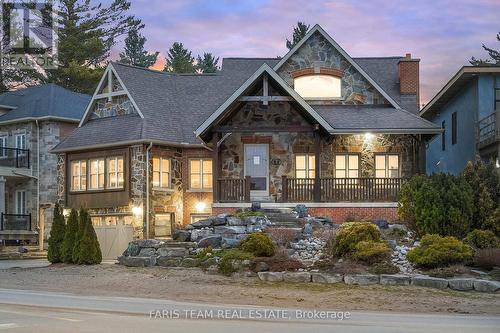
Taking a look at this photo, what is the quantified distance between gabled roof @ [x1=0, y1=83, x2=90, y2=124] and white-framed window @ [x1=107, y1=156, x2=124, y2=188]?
28.1 ft

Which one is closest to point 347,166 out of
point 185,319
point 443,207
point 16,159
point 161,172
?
point 161,172

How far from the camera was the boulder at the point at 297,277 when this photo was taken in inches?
832

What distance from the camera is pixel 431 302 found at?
18.1m

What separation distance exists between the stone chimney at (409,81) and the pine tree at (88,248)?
1625 cm

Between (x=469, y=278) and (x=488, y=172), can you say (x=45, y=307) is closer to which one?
(x=469, y=278)

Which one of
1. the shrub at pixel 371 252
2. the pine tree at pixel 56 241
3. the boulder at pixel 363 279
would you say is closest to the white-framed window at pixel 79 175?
the pine tree at pixel 56 241

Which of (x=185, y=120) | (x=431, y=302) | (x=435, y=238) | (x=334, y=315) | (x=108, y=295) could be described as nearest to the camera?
Result: (x=334, y=315)

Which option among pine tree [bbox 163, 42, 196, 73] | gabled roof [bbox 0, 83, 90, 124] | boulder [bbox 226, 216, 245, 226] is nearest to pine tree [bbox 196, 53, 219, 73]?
pine tree [bbox 163, 42, 196, 73]

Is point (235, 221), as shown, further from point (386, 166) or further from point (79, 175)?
point (79, 175)

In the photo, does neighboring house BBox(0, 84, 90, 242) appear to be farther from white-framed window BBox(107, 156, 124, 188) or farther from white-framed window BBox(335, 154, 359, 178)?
white-framed window BBox(335, 154, 359, 178)

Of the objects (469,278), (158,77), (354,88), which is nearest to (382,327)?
(469,278)

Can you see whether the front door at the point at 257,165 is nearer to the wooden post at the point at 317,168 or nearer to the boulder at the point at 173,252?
the wooden post at the point at 317,168

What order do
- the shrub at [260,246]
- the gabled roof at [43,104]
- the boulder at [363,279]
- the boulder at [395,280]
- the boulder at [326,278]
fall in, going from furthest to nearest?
the gabled roof at [43,104]
the shrub at [260,246]
the boulder at [326,278]
the boulder at [363,279]
the boulder at [395,280]

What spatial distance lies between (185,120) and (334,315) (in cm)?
2158
